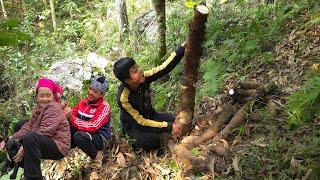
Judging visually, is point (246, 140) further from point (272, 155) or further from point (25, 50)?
point (25, 50)

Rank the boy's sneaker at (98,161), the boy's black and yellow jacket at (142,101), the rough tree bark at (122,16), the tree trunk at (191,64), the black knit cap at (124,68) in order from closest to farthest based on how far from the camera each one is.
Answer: the tree trunk at (191,64) < the black knit cap at (124,68) < the boy's black and yellow jacket at (142,101) < the boy's sneaker at (98,161) < the rough tree bark at (122,16)

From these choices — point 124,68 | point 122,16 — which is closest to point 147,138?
point 124,68

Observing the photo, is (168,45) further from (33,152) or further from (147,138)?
(33,152)

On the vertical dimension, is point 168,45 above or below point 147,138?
above

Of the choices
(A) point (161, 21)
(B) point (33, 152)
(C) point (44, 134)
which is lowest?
(B) point (33, 152)

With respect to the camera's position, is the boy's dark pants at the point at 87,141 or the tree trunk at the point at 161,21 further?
the tree trunk at the point at 161,21

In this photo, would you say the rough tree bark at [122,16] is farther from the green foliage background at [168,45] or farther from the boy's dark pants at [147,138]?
the boy's dark pants at [147,138]

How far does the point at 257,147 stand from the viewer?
4.22 meters

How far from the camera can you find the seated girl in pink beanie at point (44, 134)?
4.65 metres

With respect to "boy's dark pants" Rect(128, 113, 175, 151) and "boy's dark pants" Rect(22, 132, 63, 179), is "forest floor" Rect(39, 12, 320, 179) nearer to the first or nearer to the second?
"boy's dark pants" Rect(128, 113, 175, 151)

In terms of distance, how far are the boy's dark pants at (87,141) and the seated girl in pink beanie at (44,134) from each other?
0.38 feet

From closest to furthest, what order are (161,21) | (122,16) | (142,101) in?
(142,101) → (161,21) → (122,16)

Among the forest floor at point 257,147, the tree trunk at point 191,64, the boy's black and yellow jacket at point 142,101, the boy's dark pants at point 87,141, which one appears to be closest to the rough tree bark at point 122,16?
the forest floor at point 257,147

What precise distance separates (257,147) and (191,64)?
3.75ft
